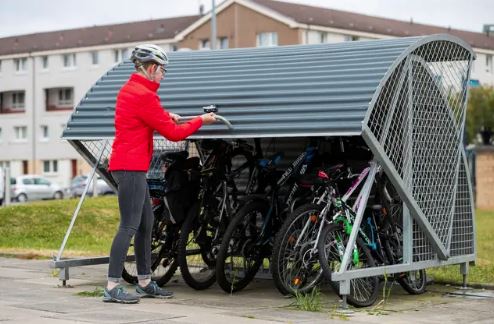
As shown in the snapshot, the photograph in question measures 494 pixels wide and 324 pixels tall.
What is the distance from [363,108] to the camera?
8.98 m

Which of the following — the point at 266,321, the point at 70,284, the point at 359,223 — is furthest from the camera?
the point at 70,284

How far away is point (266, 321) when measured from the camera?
8.27 metres

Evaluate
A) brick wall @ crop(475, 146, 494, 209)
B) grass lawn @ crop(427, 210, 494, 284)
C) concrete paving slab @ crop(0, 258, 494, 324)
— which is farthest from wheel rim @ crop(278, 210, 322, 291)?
brick wall @ crop(475, 146, 494, 209)

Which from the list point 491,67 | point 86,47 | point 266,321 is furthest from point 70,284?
point 491,67

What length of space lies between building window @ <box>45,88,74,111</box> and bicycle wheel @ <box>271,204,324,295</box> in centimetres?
7831

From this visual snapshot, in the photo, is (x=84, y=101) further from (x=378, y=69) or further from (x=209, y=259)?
(x=378, y=69)

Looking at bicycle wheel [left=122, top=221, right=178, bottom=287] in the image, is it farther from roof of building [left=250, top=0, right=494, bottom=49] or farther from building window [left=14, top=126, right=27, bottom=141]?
building window [left=14, top=126, right=27, bottom=141]

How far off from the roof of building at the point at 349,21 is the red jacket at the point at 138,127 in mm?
68788

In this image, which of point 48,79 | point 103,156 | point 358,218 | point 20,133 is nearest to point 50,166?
point 20,133

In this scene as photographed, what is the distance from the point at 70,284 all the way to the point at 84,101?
1756 millimetres

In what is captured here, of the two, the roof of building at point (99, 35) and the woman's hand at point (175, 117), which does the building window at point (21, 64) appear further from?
the woman's hand at point (175, 117)

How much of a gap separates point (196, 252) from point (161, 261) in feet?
1.12

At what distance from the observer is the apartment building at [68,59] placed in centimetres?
8075

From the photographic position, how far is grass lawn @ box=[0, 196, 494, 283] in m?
15.0
